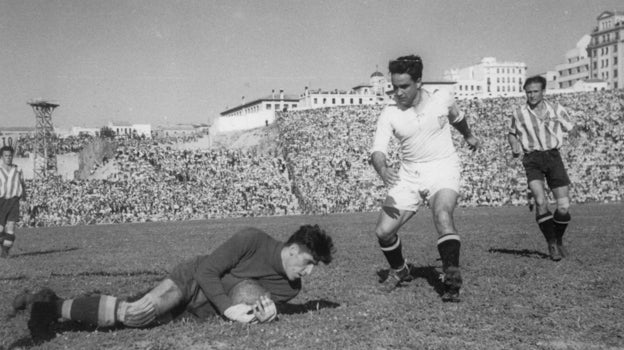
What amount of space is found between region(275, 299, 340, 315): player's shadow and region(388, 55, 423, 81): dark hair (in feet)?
8.89

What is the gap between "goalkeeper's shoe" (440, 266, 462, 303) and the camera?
6.36 metres

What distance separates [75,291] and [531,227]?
1313cm

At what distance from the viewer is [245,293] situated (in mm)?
5328

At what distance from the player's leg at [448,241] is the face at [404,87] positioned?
1.14 metres

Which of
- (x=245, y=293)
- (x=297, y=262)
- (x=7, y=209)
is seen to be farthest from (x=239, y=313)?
(x=7, y=209)

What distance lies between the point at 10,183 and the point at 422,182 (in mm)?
10014

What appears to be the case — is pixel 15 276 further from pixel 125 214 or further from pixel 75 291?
pixel 125 214

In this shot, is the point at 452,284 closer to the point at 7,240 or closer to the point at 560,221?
the point at 560,221

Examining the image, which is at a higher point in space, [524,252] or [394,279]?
[394,279]

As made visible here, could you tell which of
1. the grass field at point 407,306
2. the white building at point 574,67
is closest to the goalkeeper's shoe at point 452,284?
the grass field at point 407,306

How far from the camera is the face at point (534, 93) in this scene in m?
Result: 9.56

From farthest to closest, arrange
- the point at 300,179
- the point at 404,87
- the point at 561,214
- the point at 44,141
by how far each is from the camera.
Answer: the point at 44,141
the point at 300,179
the point at 561,214
the point at 404,87

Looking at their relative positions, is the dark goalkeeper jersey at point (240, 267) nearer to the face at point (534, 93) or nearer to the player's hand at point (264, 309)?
the player's hand at point (264, 309)

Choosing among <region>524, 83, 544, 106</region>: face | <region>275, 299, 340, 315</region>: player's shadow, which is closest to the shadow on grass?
<region>275, 299, 340, 315</region>: player's shadow
